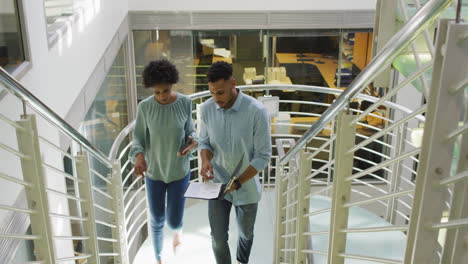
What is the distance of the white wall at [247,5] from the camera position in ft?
22.5

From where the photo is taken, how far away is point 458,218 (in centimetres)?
123

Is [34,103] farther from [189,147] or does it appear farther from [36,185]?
[189,147]

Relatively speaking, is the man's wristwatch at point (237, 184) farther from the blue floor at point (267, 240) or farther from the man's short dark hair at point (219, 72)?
the blue floor at point (267, 240)

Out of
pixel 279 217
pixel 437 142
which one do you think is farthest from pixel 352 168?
pixel 279 217

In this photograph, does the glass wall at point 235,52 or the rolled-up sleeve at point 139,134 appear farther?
the glass wall at point 235,52

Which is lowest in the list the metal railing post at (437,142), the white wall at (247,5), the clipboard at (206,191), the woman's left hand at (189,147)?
the clipboard at (206,191)

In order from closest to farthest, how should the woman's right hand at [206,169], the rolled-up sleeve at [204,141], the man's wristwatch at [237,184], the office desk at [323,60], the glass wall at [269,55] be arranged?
1. the man's wristwatch at [237,184]
2. the woman's right hand at [206,169]
3. the rolled-up sleeve at [204,141]
4. the glass wall at [269,55]
5. the office desk at [323,60]

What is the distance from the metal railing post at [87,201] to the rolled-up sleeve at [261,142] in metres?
0.97

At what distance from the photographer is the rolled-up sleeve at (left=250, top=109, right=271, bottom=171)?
2.89 metres

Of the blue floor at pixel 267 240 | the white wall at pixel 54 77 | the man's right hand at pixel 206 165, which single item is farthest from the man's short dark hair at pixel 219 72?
the blue floor at pixel 267 240

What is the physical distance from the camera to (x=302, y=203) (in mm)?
2576

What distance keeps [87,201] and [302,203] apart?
1.13 m

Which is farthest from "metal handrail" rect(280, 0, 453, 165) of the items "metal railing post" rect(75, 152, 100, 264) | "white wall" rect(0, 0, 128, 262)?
"white wall" rect(0, 0, 128, 262)

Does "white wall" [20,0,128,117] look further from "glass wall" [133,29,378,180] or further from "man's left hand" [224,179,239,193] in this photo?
"glass wall" [133,29,378,180]
